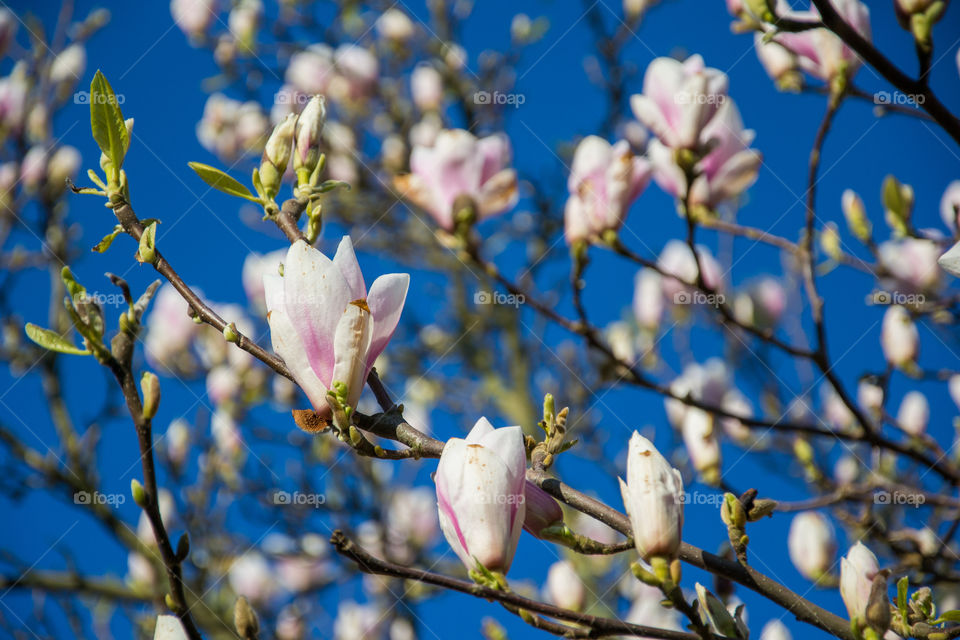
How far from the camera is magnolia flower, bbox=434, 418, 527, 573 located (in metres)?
0.83

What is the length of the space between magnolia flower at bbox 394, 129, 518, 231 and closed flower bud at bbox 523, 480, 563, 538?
3.72 ft

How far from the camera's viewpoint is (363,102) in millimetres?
3998

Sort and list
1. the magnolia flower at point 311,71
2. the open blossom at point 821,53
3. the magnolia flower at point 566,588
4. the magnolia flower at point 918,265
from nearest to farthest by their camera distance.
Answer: the open blossom at point 821,53
the magnolia flower at point 566,588
the magnolia flower at point 918,265
the magnolia flower at point 311,71

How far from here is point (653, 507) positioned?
820mm

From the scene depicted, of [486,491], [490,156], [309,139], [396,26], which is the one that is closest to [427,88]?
[396,26]

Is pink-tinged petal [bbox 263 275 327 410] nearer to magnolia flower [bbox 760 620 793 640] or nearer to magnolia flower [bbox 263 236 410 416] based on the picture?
magnolia flower [bbox 263 236 410 416]

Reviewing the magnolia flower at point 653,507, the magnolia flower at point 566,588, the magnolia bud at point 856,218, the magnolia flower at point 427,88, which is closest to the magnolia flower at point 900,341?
the magnolia bud at point 856,218

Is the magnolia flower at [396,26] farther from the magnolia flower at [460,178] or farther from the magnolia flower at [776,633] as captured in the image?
the magnolia flower at [776,633]

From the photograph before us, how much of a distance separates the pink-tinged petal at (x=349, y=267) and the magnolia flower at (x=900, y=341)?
5.81 ft

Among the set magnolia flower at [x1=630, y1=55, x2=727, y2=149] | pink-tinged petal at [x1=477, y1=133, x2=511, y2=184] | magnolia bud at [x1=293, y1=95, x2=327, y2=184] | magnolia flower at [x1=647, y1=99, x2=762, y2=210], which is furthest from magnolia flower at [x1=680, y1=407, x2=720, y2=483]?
magnolia bud at [x1=293, y1=95, x2=327, y2=184]

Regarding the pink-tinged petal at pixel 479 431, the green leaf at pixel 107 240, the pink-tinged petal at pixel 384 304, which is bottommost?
the pink-tinged petal at pixel 479 431

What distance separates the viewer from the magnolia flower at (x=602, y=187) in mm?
1825

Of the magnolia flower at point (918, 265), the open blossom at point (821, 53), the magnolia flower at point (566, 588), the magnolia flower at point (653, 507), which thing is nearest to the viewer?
the magnolia flower at point (653, 507)

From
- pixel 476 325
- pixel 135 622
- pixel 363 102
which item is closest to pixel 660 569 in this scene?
pixel 135 622
